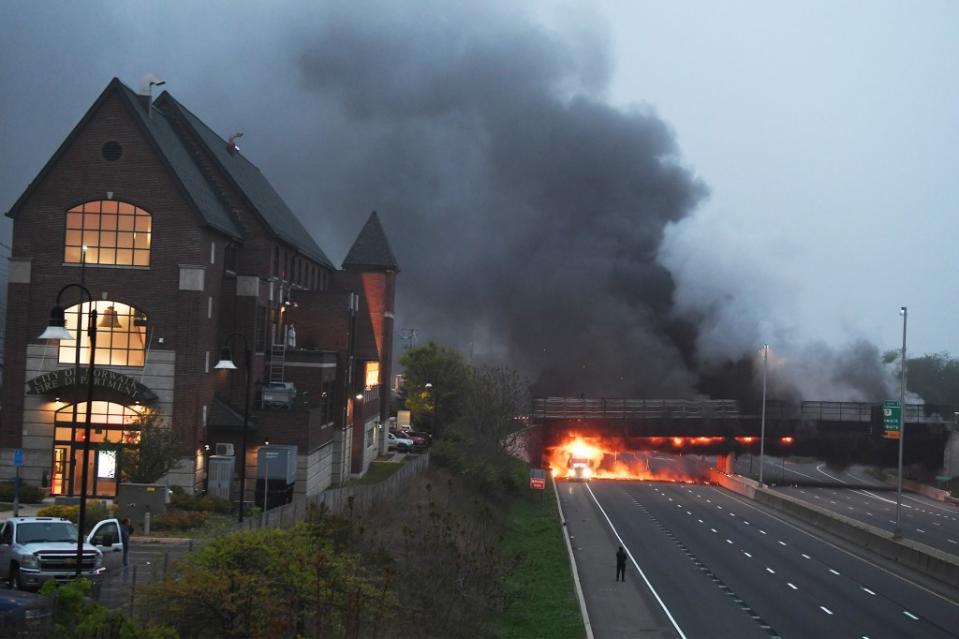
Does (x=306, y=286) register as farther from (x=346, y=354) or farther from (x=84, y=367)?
(x=84, y=367)

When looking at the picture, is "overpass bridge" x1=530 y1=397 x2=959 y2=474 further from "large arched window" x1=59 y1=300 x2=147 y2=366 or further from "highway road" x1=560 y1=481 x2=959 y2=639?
"large arched window" x1=59 y1=300 x2=147 y2=366

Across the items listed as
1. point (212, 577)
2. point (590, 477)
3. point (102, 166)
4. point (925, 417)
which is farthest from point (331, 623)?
point (925, 417)

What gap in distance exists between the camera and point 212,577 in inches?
543

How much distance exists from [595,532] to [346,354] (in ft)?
48.2

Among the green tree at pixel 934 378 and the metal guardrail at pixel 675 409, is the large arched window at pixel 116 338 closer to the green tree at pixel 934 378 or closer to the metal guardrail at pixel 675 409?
the metal guardrail at pixel 675 409

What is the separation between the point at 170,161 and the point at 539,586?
2112cm

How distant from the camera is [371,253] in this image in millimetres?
61062

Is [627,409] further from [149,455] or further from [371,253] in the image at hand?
[149,455]

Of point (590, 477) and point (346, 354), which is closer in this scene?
point (346, 354)

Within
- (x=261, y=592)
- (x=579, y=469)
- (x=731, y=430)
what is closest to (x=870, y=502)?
(x=731, y=430)

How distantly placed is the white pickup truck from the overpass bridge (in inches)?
2111

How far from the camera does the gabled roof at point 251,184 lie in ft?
155

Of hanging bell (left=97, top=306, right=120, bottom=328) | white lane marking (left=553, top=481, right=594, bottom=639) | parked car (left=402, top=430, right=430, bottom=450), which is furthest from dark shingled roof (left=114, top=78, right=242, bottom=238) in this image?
parked car (left=402, top=430, right=430, bottom=450)

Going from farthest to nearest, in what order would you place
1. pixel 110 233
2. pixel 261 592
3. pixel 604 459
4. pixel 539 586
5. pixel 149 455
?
1. pixel 604 459
2. pixel 110 233
3. pixel 149 455
4. pixel 539 586
5. pixel 261 592
